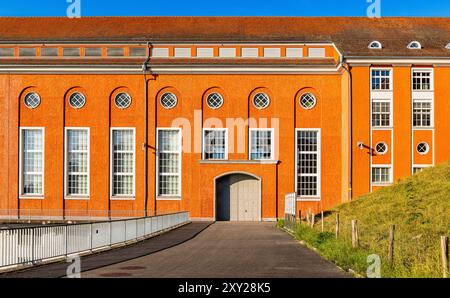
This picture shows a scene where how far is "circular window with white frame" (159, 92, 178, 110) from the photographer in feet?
168

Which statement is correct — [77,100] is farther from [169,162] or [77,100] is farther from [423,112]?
[423,112]

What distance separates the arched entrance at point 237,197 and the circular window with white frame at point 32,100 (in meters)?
14.7

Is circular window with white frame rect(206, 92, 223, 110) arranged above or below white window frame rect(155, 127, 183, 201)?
above

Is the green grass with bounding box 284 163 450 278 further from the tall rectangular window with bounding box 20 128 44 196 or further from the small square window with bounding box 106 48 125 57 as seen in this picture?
the tall rectangular window with bounding box 20 128 44 196

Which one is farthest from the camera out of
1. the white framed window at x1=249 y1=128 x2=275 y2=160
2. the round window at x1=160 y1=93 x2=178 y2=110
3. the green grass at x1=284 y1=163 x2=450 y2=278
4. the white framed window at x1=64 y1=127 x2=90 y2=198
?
the round window at x1=160 y1=93 x2=178 y2=110

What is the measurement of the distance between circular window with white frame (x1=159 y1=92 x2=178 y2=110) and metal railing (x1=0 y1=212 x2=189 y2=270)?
21.9 meters

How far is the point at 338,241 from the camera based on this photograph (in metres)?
23.2

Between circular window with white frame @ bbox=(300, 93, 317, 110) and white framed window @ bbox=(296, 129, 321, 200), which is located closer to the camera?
white framed window @ bbox=(296, 129, 321, 200)

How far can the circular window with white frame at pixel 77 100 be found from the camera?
51.7 m

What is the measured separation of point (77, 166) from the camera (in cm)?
5134

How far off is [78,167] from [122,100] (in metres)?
5.92

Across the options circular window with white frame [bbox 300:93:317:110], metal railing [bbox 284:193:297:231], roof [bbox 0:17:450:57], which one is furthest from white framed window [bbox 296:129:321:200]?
metal railing [bbox 284:193:297:231]

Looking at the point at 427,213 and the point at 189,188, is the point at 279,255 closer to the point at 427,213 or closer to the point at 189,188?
the point at 427,213

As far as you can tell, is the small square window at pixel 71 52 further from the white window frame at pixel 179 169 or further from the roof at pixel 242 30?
the white window frame at pixel 179 169
